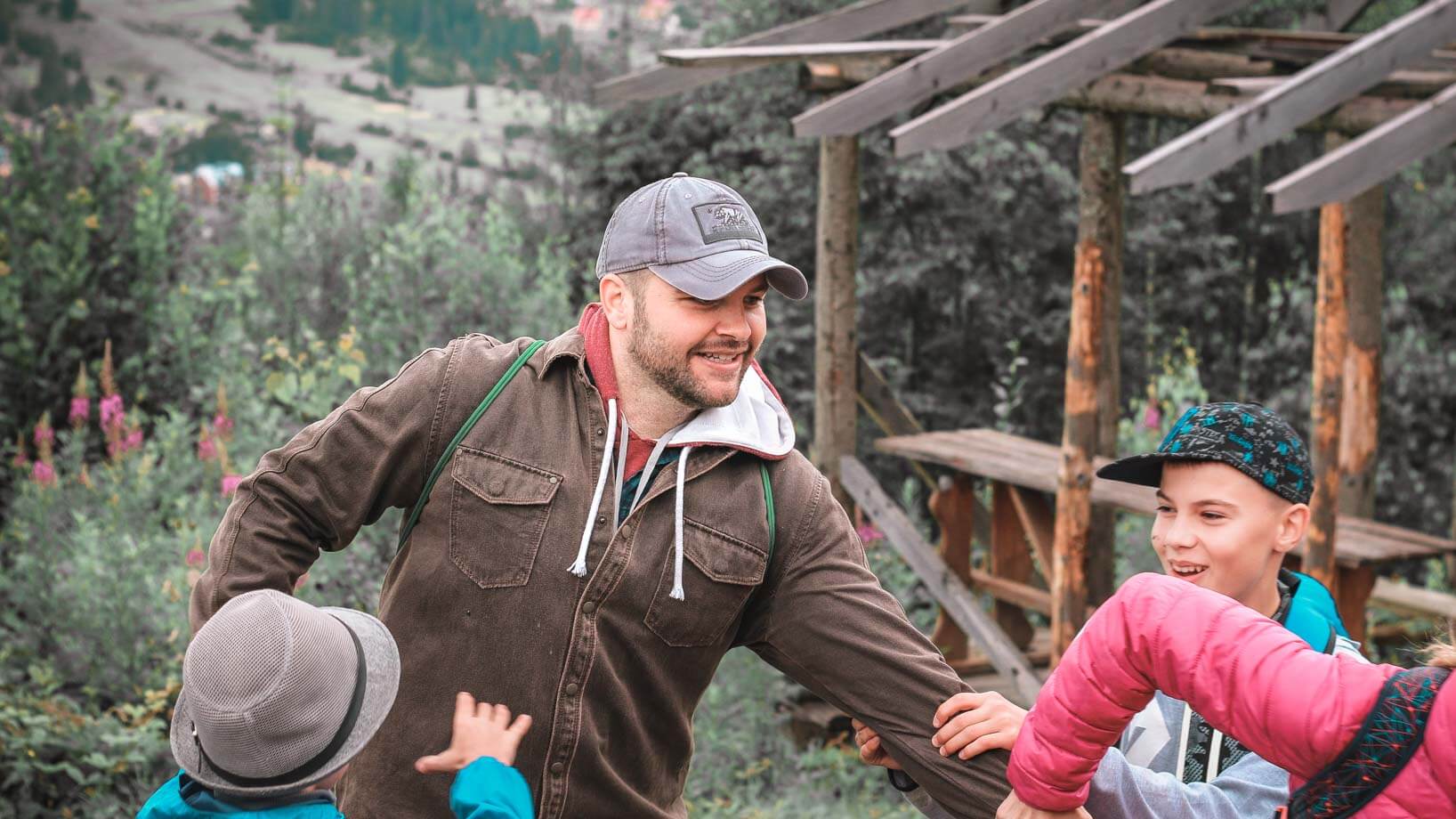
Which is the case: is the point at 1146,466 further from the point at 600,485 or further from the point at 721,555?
the point at 600,485

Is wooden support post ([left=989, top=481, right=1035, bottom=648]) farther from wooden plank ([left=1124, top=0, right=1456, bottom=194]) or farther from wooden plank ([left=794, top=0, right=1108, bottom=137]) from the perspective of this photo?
wooden plank ([left=1124, top=0, right=1456, bottom=194])

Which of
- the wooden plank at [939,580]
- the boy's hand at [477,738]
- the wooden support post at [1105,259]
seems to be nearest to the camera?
the boy's hand at [477,738]

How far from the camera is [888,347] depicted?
12.7m

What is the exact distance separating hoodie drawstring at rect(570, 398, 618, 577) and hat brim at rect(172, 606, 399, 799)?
0.35m

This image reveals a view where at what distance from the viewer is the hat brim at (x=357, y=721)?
6.62 ft

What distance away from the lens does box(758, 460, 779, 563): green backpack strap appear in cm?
249

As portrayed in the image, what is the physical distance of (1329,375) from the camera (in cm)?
558

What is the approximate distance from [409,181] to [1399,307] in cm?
873

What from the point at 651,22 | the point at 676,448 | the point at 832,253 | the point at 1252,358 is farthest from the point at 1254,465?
the point at 651,22

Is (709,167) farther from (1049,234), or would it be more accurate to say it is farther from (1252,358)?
(1252,358)

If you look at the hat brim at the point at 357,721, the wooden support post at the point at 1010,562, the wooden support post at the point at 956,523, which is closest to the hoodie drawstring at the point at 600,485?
the hat brim at the point at 357,721

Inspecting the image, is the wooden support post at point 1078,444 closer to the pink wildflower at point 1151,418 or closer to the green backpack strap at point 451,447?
the pink wildflower at point 1151,418

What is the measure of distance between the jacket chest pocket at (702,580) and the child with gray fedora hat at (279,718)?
43cm

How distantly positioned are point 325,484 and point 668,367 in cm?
62
